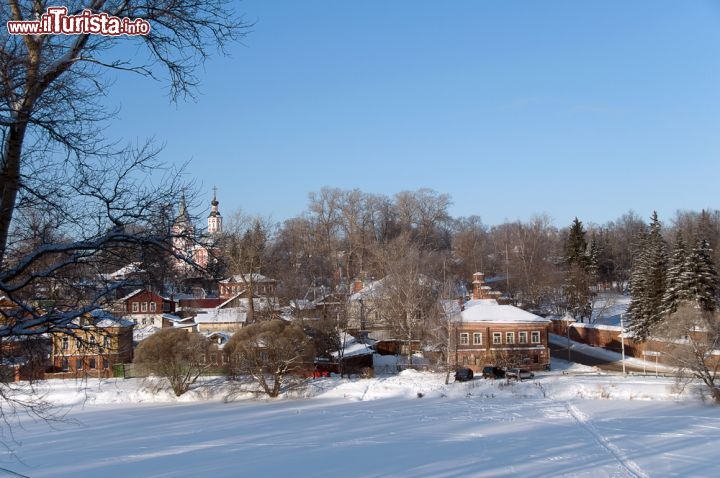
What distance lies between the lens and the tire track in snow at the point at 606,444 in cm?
1964

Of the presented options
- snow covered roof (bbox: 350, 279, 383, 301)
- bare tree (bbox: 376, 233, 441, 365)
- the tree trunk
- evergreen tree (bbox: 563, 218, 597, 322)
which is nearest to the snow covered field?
bare tree (bbox: 376, 233, 441, 365)

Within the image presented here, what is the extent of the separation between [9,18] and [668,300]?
1815 inches

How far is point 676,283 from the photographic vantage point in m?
44.1

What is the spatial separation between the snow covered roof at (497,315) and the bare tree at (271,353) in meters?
11.9

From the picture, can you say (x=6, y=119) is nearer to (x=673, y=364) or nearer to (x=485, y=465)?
(x=485, y=465)

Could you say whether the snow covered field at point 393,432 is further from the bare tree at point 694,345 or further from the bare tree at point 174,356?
the bare tree at point 694,345

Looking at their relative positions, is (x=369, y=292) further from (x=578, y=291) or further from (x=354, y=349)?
(x=578, y=291)

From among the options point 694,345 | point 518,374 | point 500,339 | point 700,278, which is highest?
point 700,278

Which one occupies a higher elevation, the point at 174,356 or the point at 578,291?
the point at 578,291

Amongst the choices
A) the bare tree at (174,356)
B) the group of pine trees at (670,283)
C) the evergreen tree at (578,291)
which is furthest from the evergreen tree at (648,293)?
the bare tree at (174,356)

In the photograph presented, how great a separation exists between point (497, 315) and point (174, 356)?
21.7 m

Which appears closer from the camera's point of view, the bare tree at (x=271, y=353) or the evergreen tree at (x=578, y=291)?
the bare tree at (x=271, y=353)

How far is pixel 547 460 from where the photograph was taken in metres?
20.8

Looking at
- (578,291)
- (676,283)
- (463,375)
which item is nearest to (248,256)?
(463,375)
